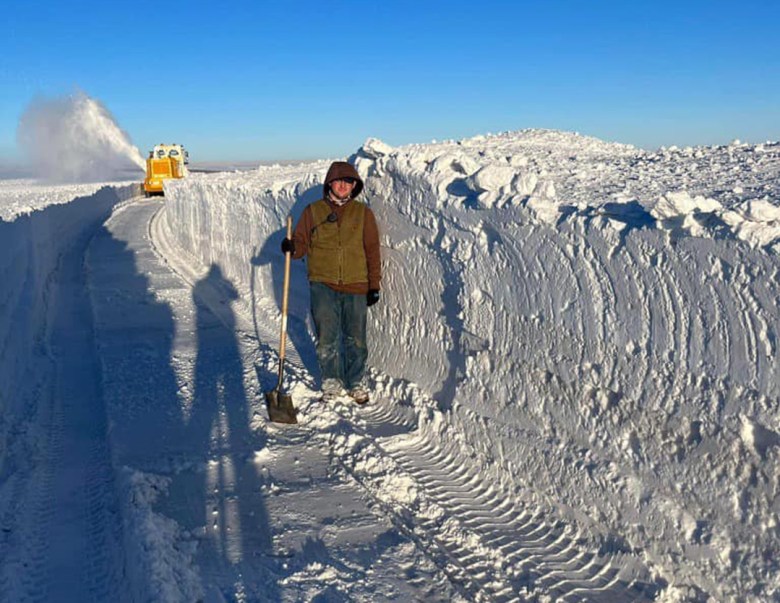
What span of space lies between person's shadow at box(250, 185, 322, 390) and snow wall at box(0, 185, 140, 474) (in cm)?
187

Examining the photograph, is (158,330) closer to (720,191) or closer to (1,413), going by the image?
(1,413)

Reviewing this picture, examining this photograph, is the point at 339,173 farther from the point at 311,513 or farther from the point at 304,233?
the point at 311,513

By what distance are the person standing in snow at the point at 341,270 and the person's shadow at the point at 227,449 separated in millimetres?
817

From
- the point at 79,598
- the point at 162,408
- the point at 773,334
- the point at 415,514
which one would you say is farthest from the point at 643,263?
the point at 162,408

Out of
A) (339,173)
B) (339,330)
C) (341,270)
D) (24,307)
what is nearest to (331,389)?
(339,330)

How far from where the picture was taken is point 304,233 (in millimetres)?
5293

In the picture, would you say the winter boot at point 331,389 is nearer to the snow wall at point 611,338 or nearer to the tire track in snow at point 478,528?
the snow wall at point 611,338

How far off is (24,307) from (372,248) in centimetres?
453

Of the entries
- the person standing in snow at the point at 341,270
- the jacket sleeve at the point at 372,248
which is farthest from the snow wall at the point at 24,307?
the jacket sleeve at the point at 372,248

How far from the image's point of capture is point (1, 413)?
4.85 metres

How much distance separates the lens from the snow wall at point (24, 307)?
523cm

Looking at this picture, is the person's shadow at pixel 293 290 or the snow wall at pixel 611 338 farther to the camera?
the person's shadow at pixel 293 290

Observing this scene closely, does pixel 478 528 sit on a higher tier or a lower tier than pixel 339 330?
lower

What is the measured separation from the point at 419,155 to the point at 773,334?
3.26 meters
